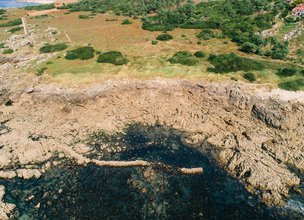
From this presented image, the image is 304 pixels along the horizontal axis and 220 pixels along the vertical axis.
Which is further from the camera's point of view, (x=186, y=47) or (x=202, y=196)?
(x=186, y=47)

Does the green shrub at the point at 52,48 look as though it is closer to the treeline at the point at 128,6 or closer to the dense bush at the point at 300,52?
the treeline at the point at 128,6

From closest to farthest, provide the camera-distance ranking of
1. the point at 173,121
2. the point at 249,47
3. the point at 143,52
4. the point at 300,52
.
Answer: the point at 173,121 < the point at 300,52 < the point at 249,47 < the point at 143,52

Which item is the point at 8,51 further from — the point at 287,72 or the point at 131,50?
the point at 287,72

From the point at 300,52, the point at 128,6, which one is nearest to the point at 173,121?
the point at 300,52

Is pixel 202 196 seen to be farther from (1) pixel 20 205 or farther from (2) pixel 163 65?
(2) pixel 163 65

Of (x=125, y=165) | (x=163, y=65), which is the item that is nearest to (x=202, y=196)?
(x=125, y=165)
